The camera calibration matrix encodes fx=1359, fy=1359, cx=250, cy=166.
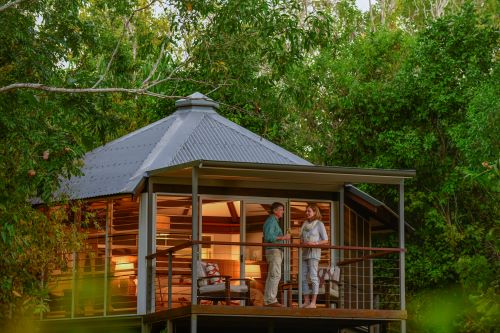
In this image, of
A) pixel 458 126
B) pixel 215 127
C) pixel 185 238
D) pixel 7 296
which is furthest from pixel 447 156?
pixel 7 296

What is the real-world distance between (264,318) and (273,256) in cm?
108

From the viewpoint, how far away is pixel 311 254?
850 inches

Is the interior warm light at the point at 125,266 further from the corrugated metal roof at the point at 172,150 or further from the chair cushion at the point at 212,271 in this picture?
the chair cushion at the point at 212,271

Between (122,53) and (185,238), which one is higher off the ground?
(122,53)

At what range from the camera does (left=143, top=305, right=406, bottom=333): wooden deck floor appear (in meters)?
21.0

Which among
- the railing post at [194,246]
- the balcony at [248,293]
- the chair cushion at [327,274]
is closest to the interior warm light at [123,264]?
the balcony at [248,293]

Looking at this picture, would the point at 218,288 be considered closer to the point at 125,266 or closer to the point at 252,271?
the point at 252,271

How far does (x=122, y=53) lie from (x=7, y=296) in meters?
5.67

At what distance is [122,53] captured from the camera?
25203 millimetres

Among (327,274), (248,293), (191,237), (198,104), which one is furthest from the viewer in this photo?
(198,104)

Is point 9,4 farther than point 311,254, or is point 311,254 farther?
point 311,254

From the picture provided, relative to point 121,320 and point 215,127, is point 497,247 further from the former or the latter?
point 121,320

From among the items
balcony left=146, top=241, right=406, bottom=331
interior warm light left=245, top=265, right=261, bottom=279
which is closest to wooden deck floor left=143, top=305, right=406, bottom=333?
balcony left=146, top=241, right=406, bottom=331

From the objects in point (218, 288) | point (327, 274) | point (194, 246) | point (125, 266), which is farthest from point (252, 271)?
point (194, 246)
